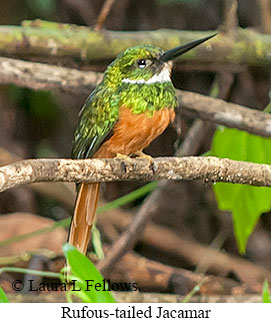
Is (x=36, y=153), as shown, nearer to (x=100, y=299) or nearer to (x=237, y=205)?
(x=237, y=205)

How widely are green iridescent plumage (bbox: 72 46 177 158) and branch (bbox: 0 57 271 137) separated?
1.20 ft

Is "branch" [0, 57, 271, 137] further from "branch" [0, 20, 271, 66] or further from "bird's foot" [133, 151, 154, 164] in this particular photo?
"bird's foot" [133, 151, 154, 164]

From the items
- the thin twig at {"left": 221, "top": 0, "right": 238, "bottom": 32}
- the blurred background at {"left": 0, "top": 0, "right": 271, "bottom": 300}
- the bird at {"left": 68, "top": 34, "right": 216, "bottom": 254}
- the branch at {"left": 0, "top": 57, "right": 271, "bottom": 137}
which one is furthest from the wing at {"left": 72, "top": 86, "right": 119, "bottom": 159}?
the blurred background at {"left": 0, "top": 0, "right": 271, "bottom": 300}

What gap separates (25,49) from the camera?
2283mm

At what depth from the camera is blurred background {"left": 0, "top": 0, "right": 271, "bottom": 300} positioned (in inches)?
112

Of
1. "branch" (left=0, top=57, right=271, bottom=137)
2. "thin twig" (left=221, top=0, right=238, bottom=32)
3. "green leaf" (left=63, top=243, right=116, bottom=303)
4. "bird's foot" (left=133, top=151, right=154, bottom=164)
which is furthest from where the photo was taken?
"thin twig" (left=221, top=0, right=238, bottom=32)

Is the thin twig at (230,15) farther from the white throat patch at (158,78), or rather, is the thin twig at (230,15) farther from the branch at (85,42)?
the white throat patch at (158,78)

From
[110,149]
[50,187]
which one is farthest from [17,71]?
[50,187]

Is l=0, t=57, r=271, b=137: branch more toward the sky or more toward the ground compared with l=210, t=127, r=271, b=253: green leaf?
more toward the sky

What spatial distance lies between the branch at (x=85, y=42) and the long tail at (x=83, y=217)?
0.67 m

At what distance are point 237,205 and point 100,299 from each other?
0.94m

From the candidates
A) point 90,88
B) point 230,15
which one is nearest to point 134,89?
point 90,88

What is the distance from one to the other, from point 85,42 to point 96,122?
Answer: 0.62 m

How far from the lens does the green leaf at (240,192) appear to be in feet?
6.97
